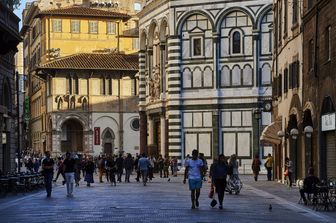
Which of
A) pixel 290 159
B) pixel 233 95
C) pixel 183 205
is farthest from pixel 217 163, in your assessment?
pixel 233 95

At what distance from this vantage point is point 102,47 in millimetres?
105188

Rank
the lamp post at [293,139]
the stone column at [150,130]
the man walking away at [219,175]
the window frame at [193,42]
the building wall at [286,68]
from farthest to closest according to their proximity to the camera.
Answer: the stone column at [150,130], the window frame at [193,42], the building wall at [286,68], the lamp post at [293,139], the man walking away at [219,175]

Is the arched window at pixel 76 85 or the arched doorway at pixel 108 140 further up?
the arched window at pixel 76 85

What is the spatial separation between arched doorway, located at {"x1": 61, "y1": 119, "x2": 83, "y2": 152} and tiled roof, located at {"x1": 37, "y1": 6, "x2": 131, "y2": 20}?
518 inches

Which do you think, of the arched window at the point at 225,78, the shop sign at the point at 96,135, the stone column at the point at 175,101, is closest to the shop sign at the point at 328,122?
the arched window at the point at 225,78

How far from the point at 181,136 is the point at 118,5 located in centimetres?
4910

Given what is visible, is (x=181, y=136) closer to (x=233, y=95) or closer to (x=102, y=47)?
(x=233, y=95)

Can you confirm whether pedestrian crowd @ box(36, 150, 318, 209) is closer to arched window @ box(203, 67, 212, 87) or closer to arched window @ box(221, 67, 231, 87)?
arched window @ box(221, 67, 231, 87)

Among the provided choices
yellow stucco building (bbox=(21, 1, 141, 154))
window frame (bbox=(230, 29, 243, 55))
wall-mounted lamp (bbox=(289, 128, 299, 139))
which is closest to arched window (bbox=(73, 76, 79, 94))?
yellow stucco building (bbox=(21, 1, 141, 154))

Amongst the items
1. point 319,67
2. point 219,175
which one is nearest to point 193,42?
point 319,67

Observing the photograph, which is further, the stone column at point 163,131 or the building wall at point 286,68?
the stone column at point 163,131

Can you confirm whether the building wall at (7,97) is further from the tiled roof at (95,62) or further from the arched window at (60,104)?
the arched window at (60,104)

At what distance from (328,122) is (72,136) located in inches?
2623

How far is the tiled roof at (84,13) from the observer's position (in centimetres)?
10281
